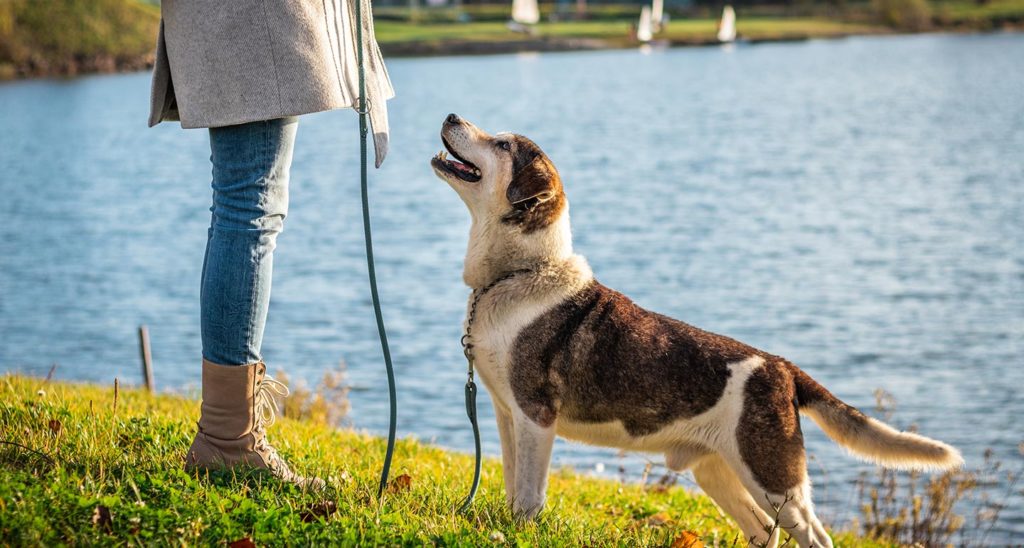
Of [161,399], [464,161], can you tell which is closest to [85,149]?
[161,399]

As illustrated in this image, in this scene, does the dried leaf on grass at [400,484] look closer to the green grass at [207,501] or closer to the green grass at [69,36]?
the green grass at [207,501]

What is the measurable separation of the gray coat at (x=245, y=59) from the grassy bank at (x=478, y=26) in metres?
64.2

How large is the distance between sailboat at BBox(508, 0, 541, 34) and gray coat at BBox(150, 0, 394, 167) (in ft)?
316

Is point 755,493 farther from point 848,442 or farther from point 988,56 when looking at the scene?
point 988,56

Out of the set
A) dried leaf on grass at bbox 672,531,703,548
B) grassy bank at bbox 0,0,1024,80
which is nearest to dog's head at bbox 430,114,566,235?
dried leaf on grass at bbox 672,531,703,548

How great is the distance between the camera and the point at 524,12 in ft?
330

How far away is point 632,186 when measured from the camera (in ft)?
107

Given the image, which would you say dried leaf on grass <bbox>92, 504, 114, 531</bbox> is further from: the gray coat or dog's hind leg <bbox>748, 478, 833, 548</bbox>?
dog's hind leg <bbox>748, 478, 833, 548</bbox>

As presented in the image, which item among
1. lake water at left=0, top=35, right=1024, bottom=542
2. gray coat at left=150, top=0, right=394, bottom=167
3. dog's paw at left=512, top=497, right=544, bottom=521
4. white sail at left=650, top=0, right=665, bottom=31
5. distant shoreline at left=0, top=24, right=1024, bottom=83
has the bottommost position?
distant shoreline at left=0, top=24, right=1024, bottom=83

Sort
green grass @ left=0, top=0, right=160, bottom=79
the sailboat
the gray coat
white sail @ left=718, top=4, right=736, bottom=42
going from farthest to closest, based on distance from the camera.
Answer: white sail @ left=718, top=4, right=736, bottom=42
the sailboat
green grass @ left=0, top=0, right=160, bottom=79
the gray coat

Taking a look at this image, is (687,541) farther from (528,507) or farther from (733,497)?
(528,507)

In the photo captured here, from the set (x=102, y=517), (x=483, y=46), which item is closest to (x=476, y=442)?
(x=102, y=517)

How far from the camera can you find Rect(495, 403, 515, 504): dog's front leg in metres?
4.94

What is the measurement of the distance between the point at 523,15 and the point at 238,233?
326ft
